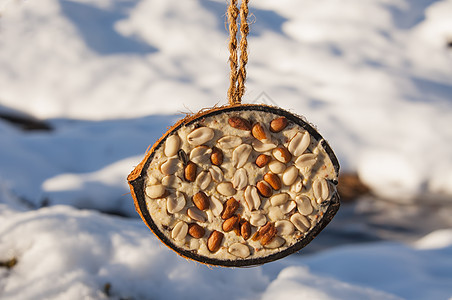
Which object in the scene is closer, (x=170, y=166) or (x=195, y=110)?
(x=170, y=166)

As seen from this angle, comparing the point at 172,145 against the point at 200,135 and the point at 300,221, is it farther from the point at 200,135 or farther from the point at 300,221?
the point at 300,221

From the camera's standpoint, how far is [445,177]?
1729 millimetres

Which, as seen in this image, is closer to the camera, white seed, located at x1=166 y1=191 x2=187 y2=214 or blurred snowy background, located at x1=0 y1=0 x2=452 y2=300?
white seed, located at x1=166 y1=191 x2=187 y2=214

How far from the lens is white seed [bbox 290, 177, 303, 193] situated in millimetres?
623

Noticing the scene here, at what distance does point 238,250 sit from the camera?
63 centimetres

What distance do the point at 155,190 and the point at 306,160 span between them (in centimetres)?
21

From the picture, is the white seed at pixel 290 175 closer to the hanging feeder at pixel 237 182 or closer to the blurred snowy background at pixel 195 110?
the hanging feeder at pixel 237 182

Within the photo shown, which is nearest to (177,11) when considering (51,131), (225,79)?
(225,79)

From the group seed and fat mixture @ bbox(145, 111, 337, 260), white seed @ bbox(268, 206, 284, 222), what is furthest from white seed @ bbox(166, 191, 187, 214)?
white seed @ bbox(268, 206, 284, 222)

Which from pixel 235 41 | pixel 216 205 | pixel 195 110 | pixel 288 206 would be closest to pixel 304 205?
pixel 288 206

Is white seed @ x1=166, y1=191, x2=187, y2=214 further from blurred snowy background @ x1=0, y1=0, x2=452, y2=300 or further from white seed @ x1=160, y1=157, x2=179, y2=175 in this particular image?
blurred snowy background @ x1=0, y1=0, x2=452, y2=300

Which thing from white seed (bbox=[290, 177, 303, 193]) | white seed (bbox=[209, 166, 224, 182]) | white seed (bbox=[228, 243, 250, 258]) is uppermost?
white seed (bbox=[209, 166, 224, 182])

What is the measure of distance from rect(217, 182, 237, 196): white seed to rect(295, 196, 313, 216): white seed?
→ 0.31ft

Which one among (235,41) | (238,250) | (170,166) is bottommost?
(238,250)
